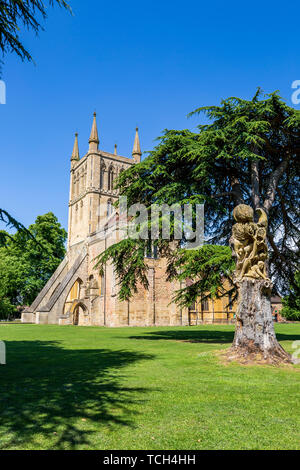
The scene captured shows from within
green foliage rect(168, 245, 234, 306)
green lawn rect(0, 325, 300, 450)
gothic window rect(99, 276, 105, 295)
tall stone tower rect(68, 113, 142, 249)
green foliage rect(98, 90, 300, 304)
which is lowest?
green lawn rect(0, 325, 300, 450)

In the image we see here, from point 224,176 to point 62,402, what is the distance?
10609mm

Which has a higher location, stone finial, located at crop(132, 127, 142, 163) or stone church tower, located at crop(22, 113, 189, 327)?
stone finial, located at crop(132, 127, 142, 163)

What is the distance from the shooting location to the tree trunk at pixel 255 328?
9.00m

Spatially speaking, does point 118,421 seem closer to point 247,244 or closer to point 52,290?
point 247,244

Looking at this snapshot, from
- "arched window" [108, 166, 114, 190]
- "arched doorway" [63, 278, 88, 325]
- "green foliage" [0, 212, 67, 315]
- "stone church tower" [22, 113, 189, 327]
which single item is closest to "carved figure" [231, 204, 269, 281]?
"stone church tower" [22, 113, 189, 327]

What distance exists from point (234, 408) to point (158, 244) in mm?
8925

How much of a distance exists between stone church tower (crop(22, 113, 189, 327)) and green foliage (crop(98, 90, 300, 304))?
9.25 meters

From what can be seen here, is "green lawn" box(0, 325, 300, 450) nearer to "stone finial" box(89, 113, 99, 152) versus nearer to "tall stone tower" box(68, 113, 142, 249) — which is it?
"tall stone tower" box(68, 113, 142, 249)

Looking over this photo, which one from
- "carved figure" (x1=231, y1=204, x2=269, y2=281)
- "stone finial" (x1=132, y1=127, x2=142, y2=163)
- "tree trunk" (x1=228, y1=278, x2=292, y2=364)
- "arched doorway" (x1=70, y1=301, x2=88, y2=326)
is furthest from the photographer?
"stone finial" (x1=132, y1=127, x2=142, y2=163)

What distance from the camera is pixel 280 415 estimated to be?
456 cm

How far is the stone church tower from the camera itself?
33094 millimetres

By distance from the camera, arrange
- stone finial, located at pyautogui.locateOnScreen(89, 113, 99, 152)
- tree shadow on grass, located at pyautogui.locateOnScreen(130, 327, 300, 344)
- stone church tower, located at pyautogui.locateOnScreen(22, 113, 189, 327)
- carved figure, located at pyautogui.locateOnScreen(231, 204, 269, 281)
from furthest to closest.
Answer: stone finial, located at pyautogui.locateOnScreen(89, 113, 99, 152), stone church tower, located at pyautogui.locateOnScreen(22, 113, 189, 327), tree shadow on grass, located at pyautogui.locateOnScreen(130, 327, 300, 344), carved figure, located at pyautogui.locateOnScreen(231, 204, 269, 281)

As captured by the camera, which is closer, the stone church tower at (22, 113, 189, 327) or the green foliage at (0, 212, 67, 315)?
the stone church tower at (22, 113, 189, 327)

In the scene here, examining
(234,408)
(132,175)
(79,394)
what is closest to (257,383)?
(234,408)
